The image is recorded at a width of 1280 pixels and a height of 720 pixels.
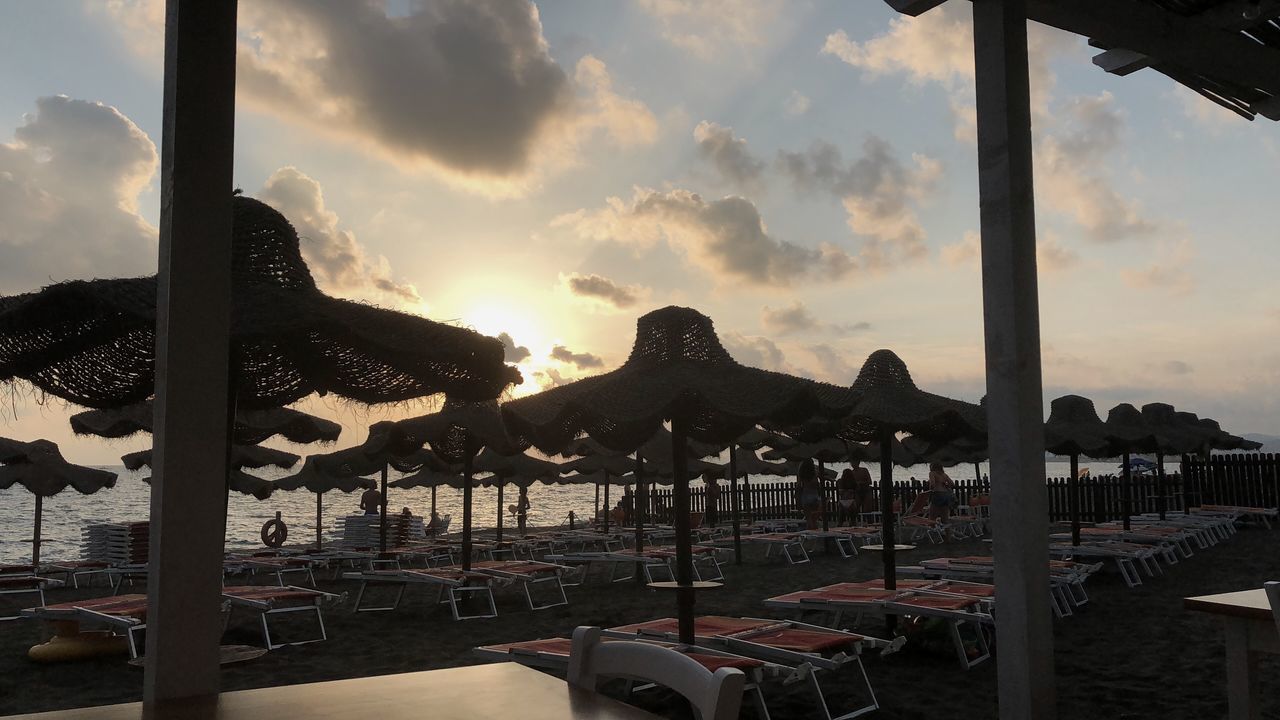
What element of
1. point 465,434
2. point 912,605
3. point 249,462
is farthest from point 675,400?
point 249,462

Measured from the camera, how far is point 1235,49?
5098 millimetres

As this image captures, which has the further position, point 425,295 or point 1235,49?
point 425,295

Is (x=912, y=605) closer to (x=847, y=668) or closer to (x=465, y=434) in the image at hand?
(x=847, y=668)

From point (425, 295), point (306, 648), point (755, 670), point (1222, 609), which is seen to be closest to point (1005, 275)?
point (1222, 609)

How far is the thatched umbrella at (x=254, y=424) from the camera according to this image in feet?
34.8

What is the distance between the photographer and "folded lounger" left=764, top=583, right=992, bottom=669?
21.2 feet

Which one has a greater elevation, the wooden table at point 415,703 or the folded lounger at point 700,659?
the wooden table at point 415,703

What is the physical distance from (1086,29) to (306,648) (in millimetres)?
7808

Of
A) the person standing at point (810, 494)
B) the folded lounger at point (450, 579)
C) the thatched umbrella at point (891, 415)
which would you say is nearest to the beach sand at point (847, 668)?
the folded lounger at point (450, 579)

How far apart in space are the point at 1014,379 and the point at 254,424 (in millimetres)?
9226

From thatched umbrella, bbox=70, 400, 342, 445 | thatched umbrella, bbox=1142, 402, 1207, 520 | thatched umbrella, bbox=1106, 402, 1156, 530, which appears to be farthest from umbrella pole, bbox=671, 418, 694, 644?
thatched umbrella, bbox=1142, 402, 1207, 520

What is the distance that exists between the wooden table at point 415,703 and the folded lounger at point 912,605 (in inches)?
203

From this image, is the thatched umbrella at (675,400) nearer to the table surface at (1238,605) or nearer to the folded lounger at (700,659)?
the folded lounger at (700,659)

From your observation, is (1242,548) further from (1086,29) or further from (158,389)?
(158,389)
